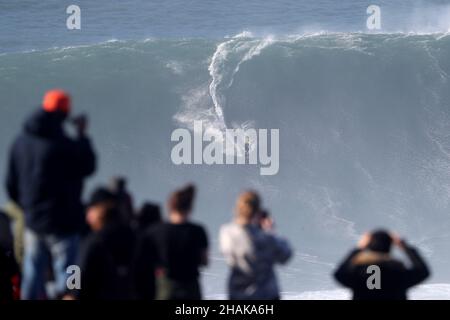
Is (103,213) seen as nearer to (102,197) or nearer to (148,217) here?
(102,197)

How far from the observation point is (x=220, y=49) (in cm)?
2155

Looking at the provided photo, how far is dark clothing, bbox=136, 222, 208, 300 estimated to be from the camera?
495 centimetres

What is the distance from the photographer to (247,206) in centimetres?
503

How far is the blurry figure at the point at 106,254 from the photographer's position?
15.6 feet

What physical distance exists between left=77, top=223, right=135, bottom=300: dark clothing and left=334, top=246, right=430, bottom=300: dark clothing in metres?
1.18

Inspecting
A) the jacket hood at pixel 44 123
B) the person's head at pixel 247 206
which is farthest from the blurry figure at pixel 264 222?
the jacket hood at pixel 44 123

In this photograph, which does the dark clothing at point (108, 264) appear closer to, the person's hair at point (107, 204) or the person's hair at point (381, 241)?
the person's hair at point (107, 204)

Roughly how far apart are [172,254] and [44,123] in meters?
1.04

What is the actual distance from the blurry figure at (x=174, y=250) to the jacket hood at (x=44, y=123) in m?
0.77

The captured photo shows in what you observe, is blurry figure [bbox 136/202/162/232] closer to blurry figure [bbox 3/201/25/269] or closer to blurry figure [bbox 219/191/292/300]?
blurry figure [bbox 219/191/292/300]

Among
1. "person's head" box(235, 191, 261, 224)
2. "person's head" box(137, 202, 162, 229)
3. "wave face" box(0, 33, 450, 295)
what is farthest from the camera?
"wave face" box(0, 33, 450, 295)

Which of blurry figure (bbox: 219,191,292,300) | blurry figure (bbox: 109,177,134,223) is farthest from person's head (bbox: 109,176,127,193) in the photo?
blurry figure (bbox: 219,191,292,300)

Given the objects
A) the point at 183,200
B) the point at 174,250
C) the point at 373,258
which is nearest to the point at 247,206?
the point at 183,200
